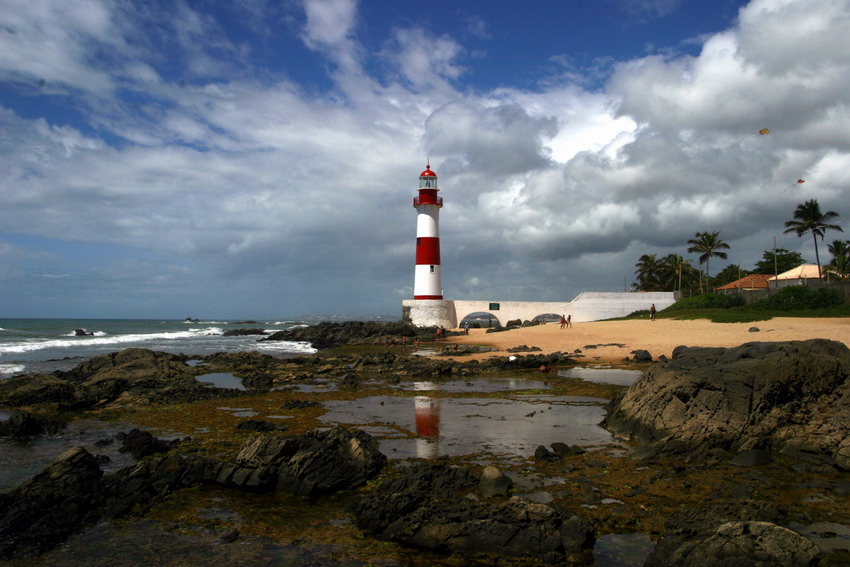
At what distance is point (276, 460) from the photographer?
860 cm

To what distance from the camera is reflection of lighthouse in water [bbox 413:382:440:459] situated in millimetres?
10314

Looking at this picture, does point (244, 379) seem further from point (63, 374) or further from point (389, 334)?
point (389, 334)

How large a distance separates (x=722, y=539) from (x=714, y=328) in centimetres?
2977

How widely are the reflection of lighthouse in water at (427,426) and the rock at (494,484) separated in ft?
6.71

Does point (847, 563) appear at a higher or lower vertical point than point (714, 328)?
lower

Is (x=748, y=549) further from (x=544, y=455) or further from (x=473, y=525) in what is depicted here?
(x=544, y=455)

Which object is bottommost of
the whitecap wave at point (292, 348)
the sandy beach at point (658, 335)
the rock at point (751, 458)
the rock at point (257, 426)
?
the rock at point (751, 458)

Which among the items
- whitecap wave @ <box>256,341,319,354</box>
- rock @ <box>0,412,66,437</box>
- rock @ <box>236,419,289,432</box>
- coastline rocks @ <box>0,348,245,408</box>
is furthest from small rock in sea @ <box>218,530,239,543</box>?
whitecap wave @ <box>256,341,319,354</box>

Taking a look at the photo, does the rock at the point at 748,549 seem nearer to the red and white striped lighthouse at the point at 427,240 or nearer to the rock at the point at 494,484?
the rock at the point at 494,484

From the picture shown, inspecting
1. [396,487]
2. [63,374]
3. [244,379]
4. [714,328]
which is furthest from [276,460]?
[714,328]

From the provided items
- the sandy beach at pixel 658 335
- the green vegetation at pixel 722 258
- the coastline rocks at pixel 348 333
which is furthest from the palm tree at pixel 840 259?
the coastline rocks at pixel 348 333

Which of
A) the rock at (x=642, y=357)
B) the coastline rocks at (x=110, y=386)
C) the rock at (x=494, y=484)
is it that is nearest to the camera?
the rock at (x=494, y=484)

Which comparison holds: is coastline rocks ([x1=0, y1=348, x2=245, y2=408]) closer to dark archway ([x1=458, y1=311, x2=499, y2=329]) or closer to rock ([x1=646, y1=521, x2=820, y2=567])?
rock ([x1=646, y1=521, x2=820, y2=567])

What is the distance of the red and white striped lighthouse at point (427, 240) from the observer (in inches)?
1889
